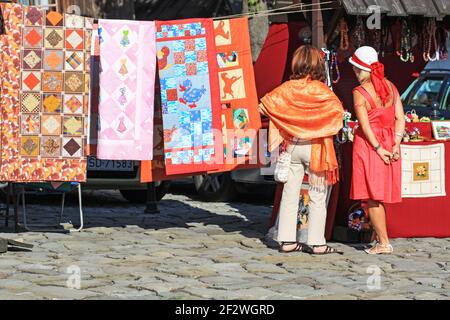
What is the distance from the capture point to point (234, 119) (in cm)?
1124

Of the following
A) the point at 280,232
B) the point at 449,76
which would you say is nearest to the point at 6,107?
the point at 280,232

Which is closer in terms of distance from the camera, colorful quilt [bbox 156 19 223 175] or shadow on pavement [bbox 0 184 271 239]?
colorful quilt [bbox 156 19 223 175]

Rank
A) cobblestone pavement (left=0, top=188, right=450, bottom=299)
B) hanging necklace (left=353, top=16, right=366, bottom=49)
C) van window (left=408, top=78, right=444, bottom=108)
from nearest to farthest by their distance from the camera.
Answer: cobblestone pavement (left=0, top=188, right=450, bottom=299)
hanging necklace (left=353, top=16, right=366, bottom=49)
van window (left=408, top=78, right=444, bottom=108)

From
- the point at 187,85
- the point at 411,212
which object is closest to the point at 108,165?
the point at 187,85

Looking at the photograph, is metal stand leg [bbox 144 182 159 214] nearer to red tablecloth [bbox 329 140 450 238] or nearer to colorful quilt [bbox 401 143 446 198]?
red tablecloth [bbox 329 140 450 238]

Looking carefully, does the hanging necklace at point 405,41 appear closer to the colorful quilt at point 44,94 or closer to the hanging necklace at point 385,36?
the hanging necklace at point 385,36

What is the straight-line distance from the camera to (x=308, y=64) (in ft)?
34.1

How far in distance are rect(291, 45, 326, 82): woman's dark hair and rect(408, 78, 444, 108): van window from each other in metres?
6.06

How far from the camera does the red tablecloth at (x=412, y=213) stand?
11242 mm

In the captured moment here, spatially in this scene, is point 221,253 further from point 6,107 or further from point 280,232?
point 6,107

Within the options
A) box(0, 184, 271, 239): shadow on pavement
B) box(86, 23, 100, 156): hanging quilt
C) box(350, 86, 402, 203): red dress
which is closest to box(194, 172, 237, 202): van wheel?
box(0, 184, 271, 239): shadow on pavement

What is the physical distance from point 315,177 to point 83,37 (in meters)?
2.64

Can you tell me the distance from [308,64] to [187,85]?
1.35m

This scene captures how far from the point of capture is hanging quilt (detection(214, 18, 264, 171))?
1121 cm
